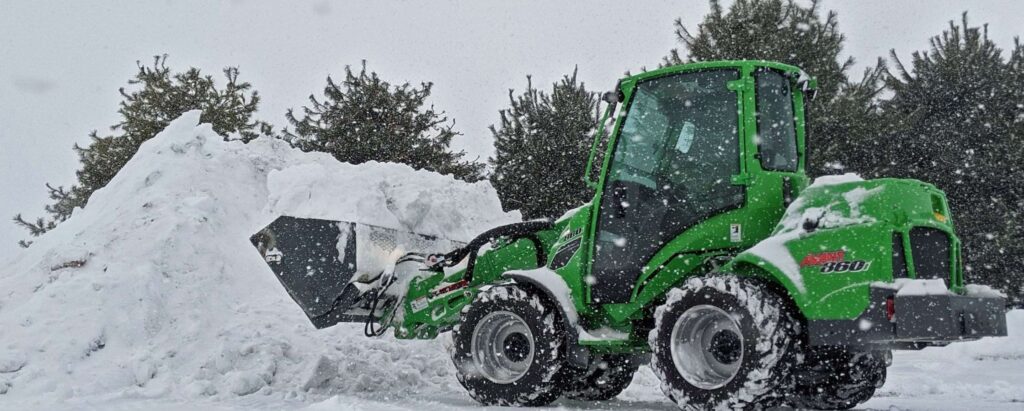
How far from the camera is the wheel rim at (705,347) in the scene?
518cm

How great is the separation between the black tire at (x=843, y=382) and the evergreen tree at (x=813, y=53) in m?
11.7

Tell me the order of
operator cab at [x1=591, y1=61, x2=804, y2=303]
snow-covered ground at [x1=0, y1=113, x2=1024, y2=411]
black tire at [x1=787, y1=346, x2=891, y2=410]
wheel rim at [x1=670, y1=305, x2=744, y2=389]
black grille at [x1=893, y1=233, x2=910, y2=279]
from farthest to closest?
1. snow-covered ground at [x1=0, y1=113, x2=1024, y2=411]
2. operator cab at [x1=591, y1=61, x2=804, y2=303]
3. black tire at [x1=787, y1=346, x2=891, y2=410]
4. wheel rim at [x1=670, y1=305, x2=744, y2=389]
5. black grille at [x1=893, y1=233, x2=910, y2=279]

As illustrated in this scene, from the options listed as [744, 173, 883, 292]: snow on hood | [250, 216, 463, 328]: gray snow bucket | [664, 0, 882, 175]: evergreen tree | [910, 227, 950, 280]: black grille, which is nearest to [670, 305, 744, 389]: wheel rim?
[744, 173, 883, 292]: snow on hood

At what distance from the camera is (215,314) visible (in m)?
8.27

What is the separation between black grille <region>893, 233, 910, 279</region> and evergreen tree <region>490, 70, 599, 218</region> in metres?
13.6

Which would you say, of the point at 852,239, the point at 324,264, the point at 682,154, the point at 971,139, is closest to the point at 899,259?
the point at 852,239

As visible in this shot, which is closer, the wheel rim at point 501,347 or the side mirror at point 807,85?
the side mirror at point 807,85

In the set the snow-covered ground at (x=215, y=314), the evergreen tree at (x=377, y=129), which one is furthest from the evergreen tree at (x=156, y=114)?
the snow-covered ground at (x=215, y=314)

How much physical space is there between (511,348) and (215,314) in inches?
130

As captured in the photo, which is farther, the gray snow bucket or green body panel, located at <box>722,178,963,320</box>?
the gray snow bucket

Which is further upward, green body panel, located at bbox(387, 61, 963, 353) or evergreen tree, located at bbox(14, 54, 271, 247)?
evergreen tree, located at bbox(14, 54, 271, 247)

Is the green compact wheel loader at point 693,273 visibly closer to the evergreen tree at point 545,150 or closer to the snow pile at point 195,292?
the snow pile at point 195,292

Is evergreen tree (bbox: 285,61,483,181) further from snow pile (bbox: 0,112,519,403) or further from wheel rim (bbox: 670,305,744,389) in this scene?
wheel rim (bbox: 670,305,744,389)

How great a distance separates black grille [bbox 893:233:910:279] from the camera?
4645 mm
